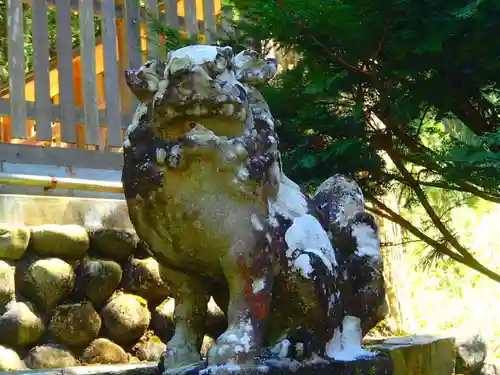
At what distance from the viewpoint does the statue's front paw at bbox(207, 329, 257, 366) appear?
1.53 meters

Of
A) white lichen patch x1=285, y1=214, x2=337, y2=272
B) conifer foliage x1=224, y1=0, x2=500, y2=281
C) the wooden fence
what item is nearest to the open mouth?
white lichen patch x1=285, y1=214, x2=337, y2=272

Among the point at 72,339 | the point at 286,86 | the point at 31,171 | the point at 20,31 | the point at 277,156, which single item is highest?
the point at 20,31

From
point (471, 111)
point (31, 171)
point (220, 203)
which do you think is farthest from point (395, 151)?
point (31, 171)

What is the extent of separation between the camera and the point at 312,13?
207cm

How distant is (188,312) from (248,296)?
8.5 inches

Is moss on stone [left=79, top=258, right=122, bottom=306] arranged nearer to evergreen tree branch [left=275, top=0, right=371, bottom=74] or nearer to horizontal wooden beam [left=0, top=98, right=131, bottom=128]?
horizontal wooden beam [left=0, top=98, right=131, bottom=128]

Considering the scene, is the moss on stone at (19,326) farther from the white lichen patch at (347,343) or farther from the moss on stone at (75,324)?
the white lichen patch at (347,343)

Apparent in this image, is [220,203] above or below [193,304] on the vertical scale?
above

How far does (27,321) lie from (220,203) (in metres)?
1.13

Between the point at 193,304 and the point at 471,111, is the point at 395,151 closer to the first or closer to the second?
the point at 471,111

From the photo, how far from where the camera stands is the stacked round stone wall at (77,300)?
2414 mm

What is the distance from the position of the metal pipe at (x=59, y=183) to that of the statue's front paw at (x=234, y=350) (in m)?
1.39

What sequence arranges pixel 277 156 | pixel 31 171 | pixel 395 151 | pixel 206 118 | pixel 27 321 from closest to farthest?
pixel 206 118 < pixel 277 156 < pixel 27 321 < pixel 395 151 < pixel 31 171

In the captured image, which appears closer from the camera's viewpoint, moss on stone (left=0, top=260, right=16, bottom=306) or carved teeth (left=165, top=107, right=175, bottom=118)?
carved teeth (left=165, top=107, right=175, bottom=118)
